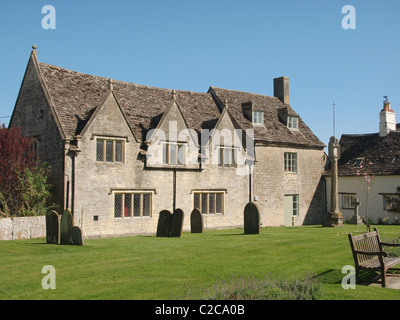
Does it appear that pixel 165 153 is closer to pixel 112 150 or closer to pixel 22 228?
pixel 112 150

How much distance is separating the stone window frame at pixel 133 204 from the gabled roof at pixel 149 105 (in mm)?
3197

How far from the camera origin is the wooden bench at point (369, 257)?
11703 mm

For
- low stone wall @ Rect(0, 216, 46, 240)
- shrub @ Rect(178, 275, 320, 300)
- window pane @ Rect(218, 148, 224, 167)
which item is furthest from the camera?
window pane @ Rect(218, 148, 224, 167)

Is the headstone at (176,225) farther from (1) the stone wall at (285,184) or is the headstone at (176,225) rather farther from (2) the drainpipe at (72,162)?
(1) the stone wall at (285,184)

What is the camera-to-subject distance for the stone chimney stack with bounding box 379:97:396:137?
127 feet

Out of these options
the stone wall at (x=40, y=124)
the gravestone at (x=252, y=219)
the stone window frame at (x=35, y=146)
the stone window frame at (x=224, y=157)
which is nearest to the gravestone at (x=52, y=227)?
the stone wall at (x=40, y=124)

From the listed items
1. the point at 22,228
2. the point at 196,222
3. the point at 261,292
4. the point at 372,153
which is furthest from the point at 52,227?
the point at 372,153

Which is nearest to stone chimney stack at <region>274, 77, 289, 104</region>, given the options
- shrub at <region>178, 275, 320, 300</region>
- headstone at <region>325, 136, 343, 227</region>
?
headstone at <region>325, 136, 343, 227</region>

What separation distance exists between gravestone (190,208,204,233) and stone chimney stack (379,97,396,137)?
69.0 ft

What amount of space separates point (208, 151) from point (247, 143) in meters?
3.93

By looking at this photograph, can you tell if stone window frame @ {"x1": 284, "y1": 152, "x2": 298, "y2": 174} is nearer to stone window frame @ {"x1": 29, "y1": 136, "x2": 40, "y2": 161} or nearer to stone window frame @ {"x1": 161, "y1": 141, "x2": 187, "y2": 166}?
stone window frame @ {"x1": 161, "y1": 141, "x2": 187, "y2": 166}

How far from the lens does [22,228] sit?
21.9 m

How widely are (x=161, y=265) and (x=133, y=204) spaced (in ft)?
39.8
